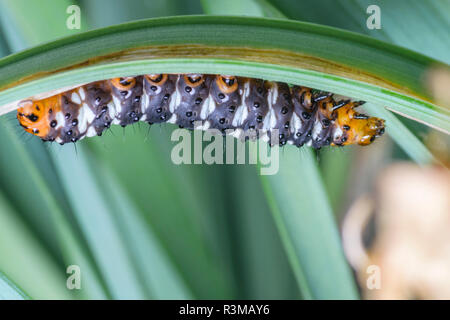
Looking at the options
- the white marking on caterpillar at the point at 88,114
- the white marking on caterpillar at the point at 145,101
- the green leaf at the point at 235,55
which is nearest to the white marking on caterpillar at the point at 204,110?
the white marking on caterpillar at the point at 145,101

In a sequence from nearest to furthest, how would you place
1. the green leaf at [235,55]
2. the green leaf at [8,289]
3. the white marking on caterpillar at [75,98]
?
the green leaf at [235,55]
the green leaf at [8,289]
the white marking on caterpillar at [75,98]

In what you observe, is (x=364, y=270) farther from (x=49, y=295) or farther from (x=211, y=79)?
(x=49, y=295)

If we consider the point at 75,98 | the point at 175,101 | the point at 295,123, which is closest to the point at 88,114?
the point at 75,98

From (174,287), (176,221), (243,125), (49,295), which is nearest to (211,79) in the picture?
(243,125)

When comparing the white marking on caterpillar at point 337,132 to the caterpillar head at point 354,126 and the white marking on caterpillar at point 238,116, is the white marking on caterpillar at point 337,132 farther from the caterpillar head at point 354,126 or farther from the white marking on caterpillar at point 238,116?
the white marking on caterpillar at point 238,116

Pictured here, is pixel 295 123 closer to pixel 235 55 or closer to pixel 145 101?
pixel 145 101

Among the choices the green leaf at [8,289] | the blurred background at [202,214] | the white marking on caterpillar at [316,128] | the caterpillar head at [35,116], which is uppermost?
the caterpillar head at [35,116]
